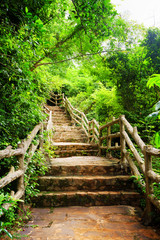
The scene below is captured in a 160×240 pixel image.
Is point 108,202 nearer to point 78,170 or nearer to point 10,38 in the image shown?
point 78,170

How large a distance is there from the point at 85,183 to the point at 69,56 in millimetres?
3990

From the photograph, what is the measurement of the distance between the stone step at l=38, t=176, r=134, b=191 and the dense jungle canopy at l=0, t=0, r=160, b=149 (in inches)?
43.5

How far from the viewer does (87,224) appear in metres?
2.20

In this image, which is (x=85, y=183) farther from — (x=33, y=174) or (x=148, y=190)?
(x=148, y=190)

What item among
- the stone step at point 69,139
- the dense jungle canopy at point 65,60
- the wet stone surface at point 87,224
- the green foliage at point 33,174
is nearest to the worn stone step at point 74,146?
the stone step at point 69,139

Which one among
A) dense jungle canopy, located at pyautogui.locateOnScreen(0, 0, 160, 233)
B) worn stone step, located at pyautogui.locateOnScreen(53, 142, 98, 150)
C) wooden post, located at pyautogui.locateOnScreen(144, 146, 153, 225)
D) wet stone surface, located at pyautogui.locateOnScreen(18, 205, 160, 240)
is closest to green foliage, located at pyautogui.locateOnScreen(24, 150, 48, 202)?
dense jungle canopy, located at pyautogui.locateOnScreen(0, 0, 160, 233)

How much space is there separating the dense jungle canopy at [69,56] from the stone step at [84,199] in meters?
1.23

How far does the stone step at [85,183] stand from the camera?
3125 mm

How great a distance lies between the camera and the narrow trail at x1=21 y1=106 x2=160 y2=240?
200 centimetres

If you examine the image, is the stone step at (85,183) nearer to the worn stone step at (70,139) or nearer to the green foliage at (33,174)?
the green foliage at (33,174)

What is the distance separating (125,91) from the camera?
6.04 meters

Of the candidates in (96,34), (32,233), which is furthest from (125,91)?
(32,233)

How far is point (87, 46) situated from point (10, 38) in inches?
127

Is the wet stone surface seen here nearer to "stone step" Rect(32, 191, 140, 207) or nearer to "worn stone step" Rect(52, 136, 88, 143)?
"stone step" Rect(32, 191, 140, 207)
